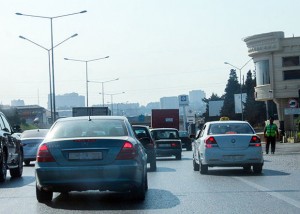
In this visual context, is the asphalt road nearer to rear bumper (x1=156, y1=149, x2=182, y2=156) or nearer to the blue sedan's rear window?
the blue sedan's rear window

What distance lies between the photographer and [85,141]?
13305 mm

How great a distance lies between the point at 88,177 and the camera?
13.1 metres

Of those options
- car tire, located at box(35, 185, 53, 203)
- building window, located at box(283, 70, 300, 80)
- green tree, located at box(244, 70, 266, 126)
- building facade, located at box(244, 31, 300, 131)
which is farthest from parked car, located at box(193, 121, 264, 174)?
green tree, located at box(244, 70, 266, 126)

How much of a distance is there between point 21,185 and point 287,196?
7.17 meters

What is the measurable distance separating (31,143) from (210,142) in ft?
40.7

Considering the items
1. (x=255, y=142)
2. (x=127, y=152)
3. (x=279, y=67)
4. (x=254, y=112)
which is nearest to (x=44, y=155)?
(x=127, y=152)

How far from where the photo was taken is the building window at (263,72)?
8538cm

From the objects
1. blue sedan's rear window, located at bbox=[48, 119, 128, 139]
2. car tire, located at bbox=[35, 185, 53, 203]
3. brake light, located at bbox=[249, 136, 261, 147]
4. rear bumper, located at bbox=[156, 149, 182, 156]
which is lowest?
rear bumper, located at bbox=[156, 149, 182, 156]

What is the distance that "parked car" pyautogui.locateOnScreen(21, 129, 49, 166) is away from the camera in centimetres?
3138

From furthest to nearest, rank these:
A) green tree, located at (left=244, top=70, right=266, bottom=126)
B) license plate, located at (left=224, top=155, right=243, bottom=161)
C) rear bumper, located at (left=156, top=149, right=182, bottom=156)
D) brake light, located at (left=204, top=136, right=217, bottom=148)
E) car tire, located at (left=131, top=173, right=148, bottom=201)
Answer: green tree, located at (left=244, top=70, right=266, bottom=126) → rear bumper, located at (left=156, top=149, right=182, bottom=156) → brake light, located at (left=204, top=136, right=217, bottom=148) → license plate, located at (left=224, top=155, right=243, bottom=161) → car tire, located at (left=131, top=173, right=148, bottom=201)

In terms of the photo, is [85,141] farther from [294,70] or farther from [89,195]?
[294,70]

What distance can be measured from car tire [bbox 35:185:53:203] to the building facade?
7011 centimetres

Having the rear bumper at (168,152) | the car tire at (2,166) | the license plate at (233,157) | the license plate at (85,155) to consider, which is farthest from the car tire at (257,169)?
the rear bumper at (168,152)

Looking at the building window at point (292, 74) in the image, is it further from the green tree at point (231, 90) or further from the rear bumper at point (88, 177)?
the rear bumper at point (88, 177)
